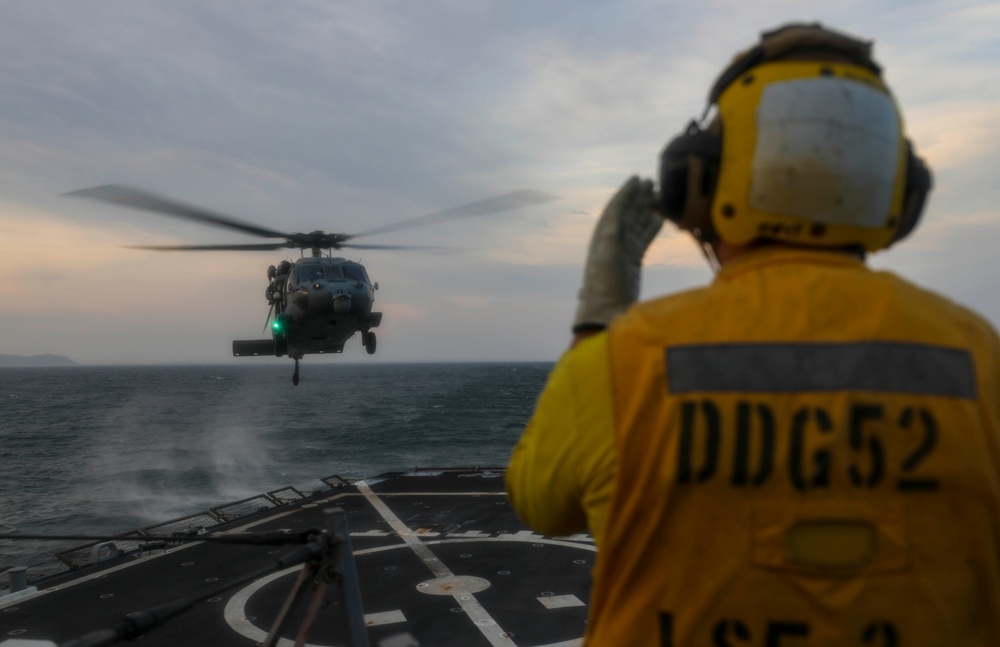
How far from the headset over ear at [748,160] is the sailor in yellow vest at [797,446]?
198 mm

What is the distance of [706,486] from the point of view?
1.63m

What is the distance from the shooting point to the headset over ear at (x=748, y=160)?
1993 millimetres

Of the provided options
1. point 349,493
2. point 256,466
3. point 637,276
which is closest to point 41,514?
point 256,466

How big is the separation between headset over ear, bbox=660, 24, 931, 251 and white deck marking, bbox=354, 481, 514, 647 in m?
10.6

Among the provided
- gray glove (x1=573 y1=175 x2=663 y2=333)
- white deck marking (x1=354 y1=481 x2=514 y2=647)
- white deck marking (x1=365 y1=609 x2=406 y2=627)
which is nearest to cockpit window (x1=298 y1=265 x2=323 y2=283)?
white deck marking (x1=354 y1=481 x2=514 y2=647)

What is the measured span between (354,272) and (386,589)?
940 cm

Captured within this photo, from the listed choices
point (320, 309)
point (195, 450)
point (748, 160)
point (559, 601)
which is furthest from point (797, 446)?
point (195, 450)

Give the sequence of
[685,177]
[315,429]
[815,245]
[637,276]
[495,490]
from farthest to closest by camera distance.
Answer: [315,429]
[495,490]
[637,276]
[685,177]
[815,245]

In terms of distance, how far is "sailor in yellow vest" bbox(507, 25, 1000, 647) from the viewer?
1604 mm

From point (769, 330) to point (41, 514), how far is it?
4883cm

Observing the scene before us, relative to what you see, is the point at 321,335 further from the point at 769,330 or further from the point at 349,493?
the point at 769,330

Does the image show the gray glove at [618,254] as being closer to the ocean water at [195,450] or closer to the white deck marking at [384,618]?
the white deck marking at [384,618]

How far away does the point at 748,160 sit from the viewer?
1.90m

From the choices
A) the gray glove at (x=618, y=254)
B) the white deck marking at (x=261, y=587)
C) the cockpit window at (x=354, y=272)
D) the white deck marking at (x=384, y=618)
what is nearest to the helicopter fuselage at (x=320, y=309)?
the cockpit window at (x=354, y=272)
